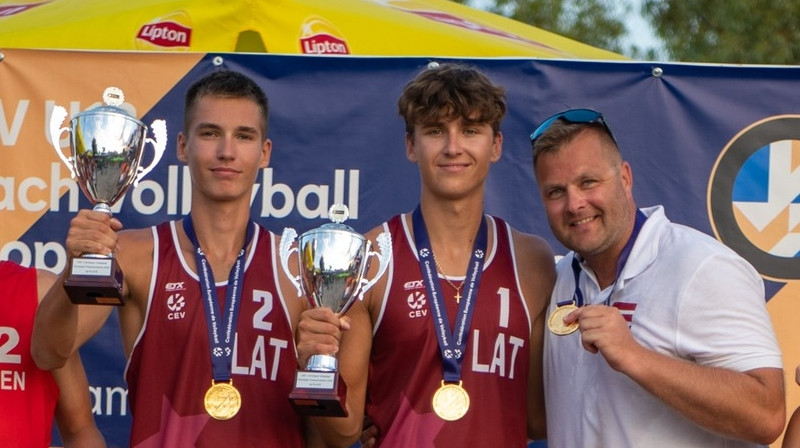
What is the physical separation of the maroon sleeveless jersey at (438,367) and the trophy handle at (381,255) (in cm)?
8

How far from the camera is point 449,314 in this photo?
398 cm

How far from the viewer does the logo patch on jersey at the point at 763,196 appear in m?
5.04

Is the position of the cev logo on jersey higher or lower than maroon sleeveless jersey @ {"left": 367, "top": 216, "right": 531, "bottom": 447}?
higher

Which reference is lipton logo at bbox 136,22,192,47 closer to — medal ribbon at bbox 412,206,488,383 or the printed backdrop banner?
the printed backdrop banner

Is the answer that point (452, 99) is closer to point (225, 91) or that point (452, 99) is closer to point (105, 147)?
point (225, 91)

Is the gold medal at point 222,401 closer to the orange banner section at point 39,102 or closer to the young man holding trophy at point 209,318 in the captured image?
the young man holding trophy at point 209,318

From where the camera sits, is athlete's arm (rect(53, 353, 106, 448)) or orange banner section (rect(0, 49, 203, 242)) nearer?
athlete's arm (rect(53, 353, 106, 448))

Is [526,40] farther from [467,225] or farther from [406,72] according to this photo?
[467,225]

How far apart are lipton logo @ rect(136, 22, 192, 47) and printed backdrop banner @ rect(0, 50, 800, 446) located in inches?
10.1

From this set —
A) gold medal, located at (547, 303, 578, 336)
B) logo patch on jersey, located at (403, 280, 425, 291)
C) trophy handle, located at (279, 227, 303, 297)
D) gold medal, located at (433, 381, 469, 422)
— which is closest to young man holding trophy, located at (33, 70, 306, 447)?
trophy handle, located at (279, 227, 303, 297)

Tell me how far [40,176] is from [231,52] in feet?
3.00

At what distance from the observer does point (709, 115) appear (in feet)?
16.8

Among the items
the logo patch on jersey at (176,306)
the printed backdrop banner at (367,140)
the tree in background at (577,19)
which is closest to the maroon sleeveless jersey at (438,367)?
the logo patch on jersey at (176,306)

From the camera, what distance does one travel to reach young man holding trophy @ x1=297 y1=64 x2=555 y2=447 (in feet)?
12.8
